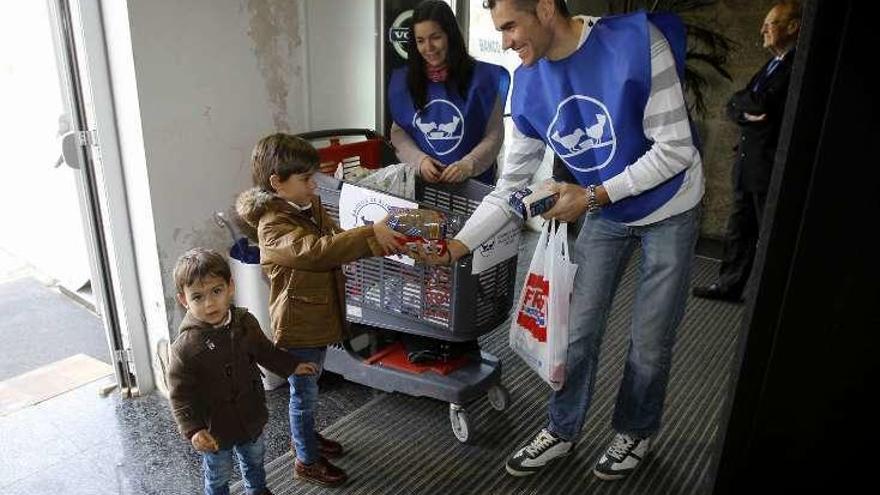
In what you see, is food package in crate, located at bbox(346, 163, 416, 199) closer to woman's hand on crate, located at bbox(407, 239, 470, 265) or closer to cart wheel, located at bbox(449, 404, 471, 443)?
woman's hand on crate, located at bbox(407, 239, 470, 265)

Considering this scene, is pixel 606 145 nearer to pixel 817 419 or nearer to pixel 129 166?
pixel 817 419

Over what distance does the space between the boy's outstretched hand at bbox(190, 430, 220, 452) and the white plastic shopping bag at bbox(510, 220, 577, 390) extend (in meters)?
0.99

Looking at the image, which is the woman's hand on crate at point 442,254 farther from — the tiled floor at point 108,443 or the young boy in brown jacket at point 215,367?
the tiled floor at point 108,443

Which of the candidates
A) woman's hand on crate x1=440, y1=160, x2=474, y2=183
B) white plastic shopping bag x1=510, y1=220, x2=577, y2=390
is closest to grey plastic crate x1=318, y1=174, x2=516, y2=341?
woman's hand on crate x1=440, y1=160, x2=474, y2=183

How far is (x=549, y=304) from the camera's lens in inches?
76.5

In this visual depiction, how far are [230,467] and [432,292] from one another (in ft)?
2.72

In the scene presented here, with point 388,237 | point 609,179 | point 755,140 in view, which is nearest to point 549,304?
point 609,179

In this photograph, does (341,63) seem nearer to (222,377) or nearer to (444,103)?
(444,103)

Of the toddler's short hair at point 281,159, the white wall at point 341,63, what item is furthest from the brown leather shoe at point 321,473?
the white wall at point 341,63

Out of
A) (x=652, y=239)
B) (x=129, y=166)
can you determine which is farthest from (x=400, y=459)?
(x=129, y=166)

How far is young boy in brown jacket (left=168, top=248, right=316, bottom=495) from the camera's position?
1575mm

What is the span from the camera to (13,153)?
12.7ft

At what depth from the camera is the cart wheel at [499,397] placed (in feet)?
8.14

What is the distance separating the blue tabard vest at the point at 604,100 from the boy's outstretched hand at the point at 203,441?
123cm
